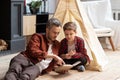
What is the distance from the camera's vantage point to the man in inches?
98.7

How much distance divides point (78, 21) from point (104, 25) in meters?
1.75

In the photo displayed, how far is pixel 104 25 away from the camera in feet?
16.1

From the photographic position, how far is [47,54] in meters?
2.59

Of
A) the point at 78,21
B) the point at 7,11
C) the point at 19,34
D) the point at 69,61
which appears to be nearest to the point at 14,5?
the point at 7,11

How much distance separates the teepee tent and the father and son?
146 mm

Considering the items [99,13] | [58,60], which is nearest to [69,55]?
[58,60]

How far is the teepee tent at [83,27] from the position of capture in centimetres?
311

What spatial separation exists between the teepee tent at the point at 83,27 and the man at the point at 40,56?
1.62ft

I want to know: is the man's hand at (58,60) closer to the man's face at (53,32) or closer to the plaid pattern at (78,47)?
the man's face at (53,32)

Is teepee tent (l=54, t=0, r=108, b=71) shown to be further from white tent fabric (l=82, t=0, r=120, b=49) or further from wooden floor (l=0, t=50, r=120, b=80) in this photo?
white tent fabric (l=82, t=0, r=120, b=49)

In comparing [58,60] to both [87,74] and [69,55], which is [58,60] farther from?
[87,74]

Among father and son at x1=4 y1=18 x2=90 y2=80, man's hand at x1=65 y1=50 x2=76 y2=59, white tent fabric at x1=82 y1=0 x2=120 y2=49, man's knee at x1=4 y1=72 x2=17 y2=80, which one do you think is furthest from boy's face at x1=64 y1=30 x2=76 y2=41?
white tent fabric at x1=82 y1=0 x2=120 y2=49

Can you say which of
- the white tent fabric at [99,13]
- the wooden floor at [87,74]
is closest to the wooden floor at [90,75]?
the wooden floor at [87,74]

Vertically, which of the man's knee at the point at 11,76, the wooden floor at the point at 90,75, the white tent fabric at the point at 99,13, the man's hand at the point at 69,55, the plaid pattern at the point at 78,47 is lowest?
the wooden floor at the point at 90,75
